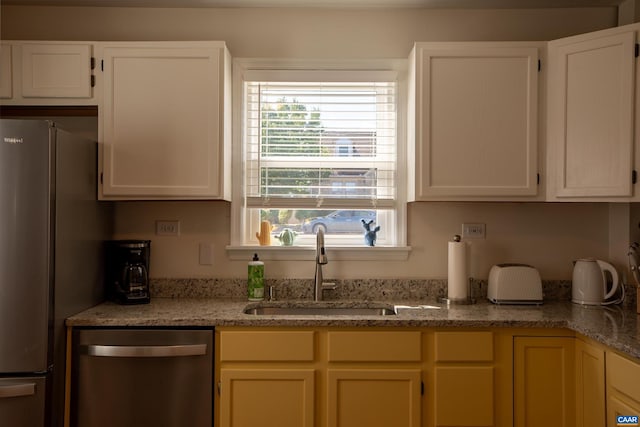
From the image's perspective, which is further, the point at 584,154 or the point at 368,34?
the point at 368,34

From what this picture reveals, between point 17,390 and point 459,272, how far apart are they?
207 cm

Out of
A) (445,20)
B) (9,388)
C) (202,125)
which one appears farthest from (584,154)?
(9,388)

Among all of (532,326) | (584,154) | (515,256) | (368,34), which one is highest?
(368,34)

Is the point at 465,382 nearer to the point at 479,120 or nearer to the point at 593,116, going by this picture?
the point at 479,120

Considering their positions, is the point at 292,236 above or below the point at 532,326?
above

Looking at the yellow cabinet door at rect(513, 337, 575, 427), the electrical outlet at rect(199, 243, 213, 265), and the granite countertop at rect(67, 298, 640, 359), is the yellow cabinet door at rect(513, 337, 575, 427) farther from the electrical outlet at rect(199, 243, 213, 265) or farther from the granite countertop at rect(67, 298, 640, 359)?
the electrical outlet at rect(199, 243, 213, 265)

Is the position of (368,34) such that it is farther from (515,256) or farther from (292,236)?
(515,256)

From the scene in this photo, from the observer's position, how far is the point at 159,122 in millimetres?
2355

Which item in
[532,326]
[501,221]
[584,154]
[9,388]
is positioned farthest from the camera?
[501,221]

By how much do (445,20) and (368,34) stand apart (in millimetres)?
440

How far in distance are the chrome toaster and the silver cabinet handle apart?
2178 millimetres

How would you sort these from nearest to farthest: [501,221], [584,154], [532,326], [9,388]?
[9,388], [532,326], [584,154], [501,221]

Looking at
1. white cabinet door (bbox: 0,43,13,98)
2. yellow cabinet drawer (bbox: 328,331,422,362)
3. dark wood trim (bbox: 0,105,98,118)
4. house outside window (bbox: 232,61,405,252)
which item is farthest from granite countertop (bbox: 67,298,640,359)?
white cabinet door (bbox: 0,43,13,98)

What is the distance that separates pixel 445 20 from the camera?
266 cm
